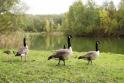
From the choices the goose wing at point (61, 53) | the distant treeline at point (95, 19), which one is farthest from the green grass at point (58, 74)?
the distant treeline at point (95, 19)

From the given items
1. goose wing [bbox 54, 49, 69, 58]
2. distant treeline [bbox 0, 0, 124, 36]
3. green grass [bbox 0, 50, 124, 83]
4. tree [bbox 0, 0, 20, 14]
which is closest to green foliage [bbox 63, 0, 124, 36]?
distant treeline [bbox 0, 0, 124, 36]

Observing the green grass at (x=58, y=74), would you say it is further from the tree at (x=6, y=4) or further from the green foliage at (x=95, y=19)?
the green foliage at (x=95, y=19)

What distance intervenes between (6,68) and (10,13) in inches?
1270

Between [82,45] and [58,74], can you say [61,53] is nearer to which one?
[58,74]

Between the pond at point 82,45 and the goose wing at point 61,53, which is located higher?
the goose wing at point 61,53

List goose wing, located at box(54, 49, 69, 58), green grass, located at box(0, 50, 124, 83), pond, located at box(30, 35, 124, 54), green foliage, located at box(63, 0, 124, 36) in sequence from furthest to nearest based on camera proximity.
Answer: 1. green foliage, located at box(63, 0, 124, 36)
2. pond, located at box(30, 35, 124, 54)
3. goose wing, located at box(54, 49, 69, 58)
4. green grass, located at box(0, 50, 124, 83)

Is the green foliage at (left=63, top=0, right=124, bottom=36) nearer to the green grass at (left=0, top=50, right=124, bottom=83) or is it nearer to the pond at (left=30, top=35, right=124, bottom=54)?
the pond at (left=30, top=35, right=124, bottom=54)

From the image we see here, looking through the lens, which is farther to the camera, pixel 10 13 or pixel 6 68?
pixel 10 13

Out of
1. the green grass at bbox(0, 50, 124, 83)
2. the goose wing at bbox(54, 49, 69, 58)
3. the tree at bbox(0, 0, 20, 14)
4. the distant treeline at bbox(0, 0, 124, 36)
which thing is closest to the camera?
the green grass at bbox(0, 50, 124, 83)

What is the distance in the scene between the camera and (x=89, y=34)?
386 feet

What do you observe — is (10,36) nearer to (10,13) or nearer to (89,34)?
(10,13)

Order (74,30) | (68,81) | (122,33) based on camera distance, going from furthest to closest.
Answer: (74,30) → (122,33) → (68,81)

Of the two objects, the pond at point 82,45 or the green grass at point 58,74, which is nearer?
the green grass at point 58,74

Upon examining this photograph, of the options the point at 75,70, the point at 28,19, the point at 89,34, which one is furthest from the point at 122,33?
the point at 75,70
